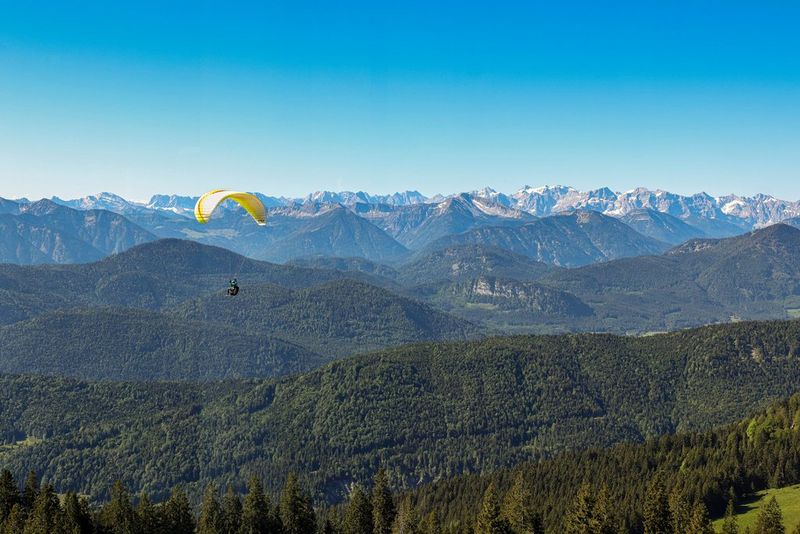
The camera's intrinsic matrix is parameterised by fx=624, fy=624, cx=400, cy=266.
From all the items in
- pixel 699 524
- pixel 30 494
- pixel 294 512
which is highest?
pixel 699 524

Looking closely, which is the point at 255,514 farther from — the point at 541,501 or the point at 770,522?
the point at 770,522

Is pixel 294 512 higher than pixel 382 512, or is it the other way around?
pixel 382 512

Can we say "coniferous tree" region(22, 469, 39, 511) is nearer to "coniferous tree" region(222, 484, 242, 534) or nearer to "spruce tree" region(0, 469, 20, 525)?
"spruce tree" region(0, 469, 20, 525)

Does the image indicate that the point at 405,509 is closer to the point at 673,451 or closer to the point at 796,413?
the point at 673,451

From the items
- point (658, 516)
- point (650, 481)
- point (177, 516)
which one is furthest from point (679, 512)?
point (177, 516)

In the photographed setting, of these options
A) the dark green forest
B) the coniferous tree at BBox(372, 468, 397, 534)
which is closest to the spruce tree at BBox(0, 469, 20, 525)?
the dark green forest

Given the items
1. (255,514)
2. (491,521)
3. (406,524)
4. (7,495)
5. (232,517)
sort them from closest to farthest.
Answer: (406,524)
(491,521)
(7,495)
(255,514)
(232,517)
